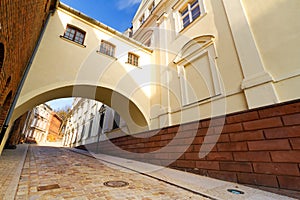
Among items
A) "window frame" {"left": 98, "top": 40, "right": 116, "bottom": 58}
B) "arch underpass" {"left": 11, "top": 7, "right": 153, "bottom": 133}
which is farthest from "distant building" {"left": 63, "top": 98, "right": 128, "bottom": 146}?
"window frame" {"left": 98, "top": 40, "right": 116, "bottom": 58}

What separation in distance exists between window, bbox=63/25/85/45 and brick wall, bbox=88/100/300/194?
6345mm

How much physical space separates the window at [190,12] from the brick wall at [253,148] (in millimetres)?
5691

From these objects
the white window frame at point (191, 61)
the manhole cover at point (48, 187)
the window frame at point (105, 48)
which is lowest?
the manhole cover at point (48, 187)

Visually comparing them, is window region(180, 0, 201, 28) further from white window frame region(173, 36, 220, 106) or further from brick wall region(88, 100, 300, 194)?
brick wall region(88, 100, 300, 194)

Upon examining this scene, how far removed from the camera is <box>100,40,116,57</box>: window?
775cm

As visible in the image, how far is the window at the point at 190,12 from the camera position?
24.1 ft

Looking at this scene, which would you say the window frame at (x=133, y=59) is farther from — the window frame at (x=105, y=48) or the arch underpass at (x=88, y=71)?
the window frame at (x=105, y=48)

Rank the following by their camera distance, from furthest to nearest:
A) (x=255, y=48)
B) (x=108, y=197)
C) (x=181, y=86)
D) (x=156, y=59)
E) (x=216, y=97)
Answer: (x=156, y=59) < (x=181, y=86) < (x=216, y=97) < (x=255, y=48) < (x=108, y=197)

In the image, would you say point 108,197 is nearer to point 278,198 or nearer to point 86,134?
point 278,198

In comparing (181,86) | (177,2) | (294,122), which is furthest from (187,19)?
(294,122)

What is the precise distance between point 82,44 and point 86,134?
36.0ft

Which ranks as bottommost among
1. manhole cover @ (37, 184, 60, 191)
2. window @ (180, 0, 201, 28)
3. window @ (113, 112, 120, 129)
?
manhole cover @ (37, 184, 60, 191)

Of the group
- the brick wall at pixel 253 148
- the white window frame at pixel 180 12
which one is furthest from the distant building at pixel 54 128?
the brick wall at pixel 253 148

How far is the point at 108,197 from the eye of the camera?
8.18ft
